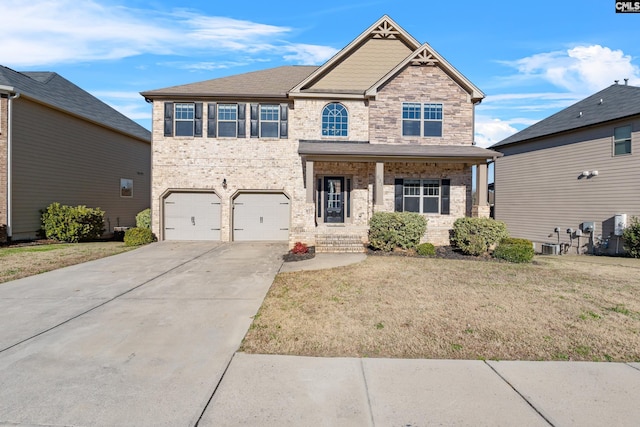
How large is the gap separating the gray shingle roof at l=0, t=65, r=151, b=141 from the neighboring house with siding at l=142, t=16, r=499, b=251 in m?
5.37

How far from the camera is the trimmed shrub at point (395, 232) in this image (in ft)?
39.9

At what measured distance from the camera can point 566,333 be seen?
479 centimetres

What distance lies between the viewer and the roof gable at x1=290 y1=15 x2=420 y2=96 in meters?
15.2

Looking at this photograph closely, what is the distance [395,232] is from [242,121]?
28.8 feet

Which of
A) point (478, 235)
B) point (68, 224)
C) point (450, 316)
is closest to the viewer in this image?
point (450, 316)

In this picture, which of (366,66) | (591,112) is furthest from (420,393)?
(591,112)

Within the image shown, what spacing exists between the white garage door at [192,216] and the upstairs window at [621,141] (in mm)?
18472

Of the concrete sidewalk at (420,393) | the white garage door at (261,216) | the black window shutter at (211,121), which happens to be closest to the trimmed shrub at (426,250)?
the white garage door at (261,216)

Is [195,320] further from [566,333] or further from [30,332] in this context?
[566,333]

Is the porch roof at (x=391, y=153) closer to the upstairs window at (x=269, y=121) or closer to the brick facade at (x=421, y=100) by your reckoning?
the brick facade at (x=421, y=100)

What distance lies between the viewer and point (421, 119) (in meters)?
15.0

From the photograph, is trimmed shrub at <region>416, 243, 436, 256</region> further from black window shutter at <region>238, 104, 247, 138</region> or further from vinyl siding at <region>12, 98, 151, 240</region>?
vinyl siding at <region>12, 98, 151, 240</region>

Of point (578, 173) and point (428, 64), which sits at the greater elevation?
point (428, 64)

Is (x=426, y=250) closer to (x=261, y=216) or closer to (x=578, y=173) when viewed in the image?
(x=261, y=216)
